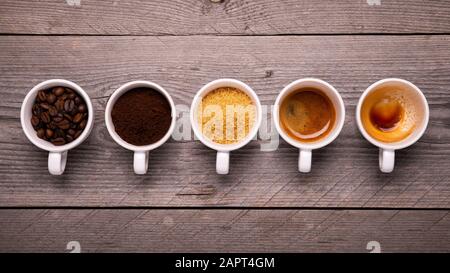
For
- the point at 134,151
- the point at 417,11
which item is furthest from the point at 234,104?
the point at 417,11

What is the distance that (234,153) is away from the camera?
39.6 inches

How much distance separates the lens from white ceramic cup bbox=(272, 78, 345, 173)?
0.93 m

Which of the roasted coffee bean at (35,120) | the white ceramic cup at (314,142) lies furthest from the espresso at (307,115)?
the roasted coffee bean at (35,120)

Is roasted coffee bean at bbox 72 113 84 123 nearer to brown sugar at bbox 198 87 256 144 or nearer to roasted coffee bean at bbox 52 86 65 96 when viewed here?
roasted coffee bean at bbox 52 86 65 96

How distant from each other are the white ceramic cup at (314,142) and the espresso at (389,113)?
0.24 ft

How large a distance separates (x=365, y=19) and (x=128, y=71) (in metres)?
0.54

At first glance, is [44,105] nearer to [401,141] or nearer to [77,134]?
[77,134]

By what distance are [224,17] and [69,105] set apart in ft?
1.27

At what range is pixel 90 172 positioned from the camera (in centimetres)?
100

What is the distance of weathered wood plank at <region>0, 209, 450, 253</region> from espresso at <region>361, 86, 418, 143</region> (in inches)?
7.0

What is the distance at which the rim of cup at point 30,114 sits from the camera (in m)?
0.93

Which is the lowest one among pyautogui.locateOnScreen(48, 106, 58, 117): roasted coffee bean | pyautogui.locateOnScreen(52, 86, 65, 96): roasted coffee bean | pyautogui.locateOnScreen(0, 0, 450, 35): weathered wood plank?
pyautogui.locateOnScreen(48, 106, 58, 117): roasted coffee bean

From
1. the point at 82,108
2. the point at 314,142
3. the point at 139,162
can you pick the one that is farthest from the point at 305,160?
the point at 82,108

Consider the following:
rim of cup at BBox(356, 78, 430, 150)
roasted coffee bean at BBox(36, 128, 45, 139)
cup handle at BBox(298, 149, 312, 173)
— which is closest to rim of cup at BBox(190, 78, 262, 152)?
cup handle at BBox(298, 149, 312, 173)
